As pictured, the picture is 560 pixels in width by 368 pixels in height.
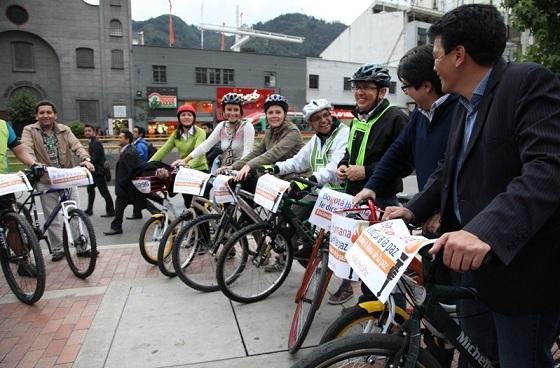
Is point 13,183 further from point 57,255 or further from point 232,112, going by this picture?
point 232,112

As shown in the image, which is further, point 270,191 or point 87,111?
point 87,111

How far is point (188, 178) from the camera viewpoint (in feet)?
14.0

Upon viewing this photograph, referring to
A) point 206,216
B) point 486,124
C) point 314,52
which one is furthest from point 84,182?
point 314,52

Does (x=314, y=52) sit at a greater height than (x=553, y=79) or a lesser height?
greater

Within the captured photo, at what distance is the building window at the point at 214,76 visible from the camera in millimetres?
36406

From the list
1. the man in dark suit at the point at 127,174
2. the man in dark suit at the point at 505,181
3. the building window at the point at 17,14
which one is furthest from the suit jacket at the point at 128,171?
the building window at the point at 17,14

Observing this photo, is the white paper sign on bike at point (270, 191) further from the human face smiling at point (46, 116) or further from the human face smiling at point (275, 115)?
the human face smiling at point (46, 116)

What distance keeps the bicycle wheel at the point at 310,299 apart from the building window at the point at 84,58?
34.5 m

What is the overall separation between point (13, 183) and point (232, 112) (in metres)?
2.23

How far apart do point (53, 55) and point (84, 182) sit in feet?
109

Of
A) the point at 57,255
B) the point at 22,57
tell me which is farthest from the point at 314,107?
the point at 22,57

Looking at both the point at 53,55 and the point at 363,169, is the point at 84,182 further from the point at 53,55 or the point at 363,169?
the point at 53,55

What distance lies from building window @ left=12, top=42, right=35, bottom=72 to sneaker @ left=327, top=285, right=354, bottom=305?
3527cm

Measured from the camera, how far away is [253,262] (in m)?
3.74
